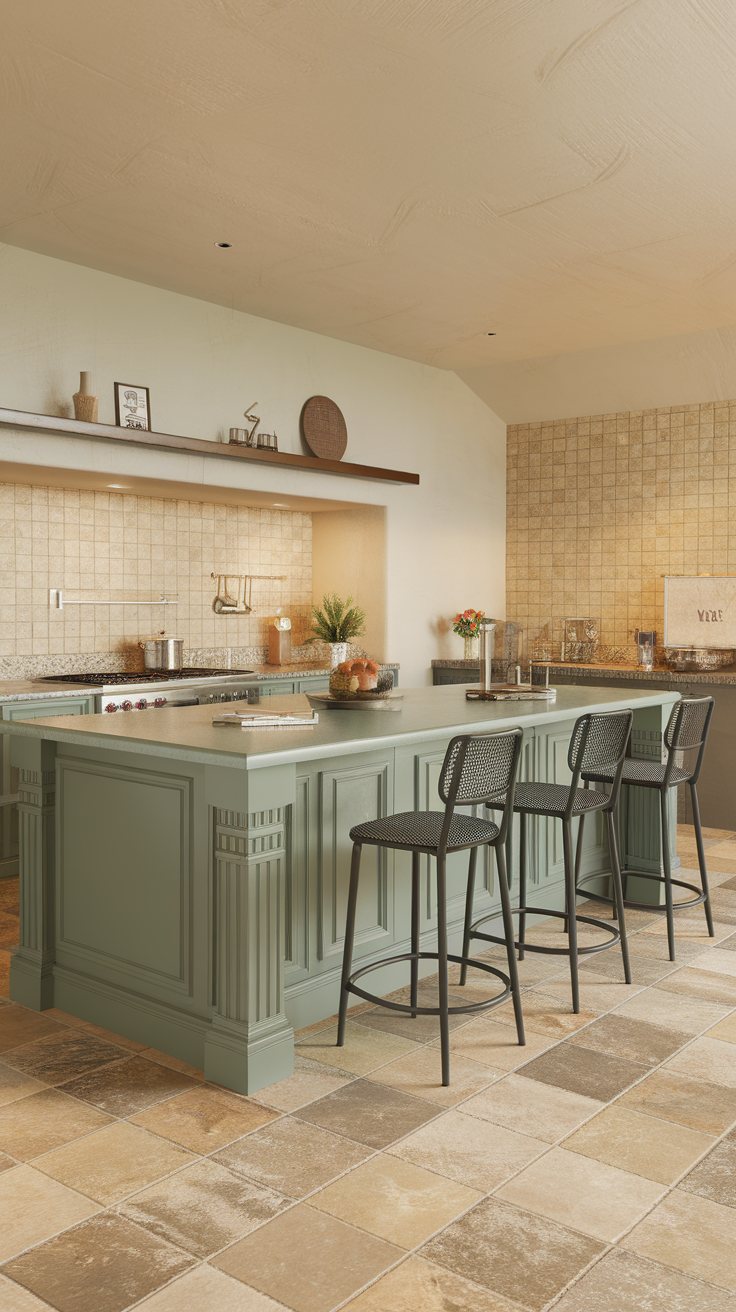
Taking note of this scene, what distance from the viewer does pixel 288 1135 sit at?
239cm

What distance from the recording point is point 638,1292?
1.83m

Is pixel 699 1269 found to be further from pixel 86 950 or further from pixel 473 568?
pixel 473 568

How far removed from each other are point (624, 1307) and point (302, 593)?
5.43 metres

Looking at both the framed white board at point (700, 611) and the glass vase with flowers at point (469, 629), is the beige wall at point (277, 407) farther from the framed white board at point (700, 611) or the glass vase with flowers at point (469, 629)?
the framed white board at point (700, 611)

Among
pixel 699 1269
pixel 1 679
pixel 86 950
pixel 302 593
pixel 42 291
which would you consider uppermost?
pixel 42 291

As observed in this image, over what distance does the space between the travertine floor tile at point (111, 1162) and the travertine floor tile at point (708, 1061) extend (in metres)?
1.38

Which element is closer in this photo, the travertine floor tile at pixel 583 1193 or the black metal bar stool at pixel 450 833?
the travertine floor tile at pixel 583 1193

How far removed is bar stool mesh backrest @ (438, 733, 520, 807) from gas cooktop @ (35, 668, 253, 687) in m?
2.53

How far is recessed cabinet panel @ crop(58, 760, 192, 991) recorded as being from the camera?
2830mm

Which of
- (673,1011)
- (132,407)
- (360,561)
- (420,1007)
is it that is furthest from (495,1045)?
(360,561)

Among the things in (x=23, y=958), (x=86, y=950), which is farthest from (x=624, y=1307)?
(x=23, y=958)

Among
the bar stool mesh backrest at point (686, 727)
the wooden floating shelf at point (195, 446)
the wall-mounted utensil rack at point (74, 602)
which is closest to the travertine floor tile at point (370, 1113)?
the bar stool mesh backrest at point (686, 727)

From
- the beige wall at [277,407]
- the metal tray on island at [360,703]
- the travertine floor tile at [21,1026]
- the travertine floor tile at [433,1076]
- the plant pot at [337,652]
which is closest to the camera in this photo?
the travertine floor tile at [433,1076]

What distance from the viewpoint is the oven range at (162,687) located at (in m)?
4.81
